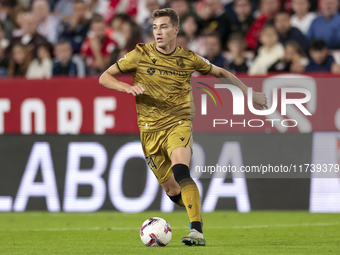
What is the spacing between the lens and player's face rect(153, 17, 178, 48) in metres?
6.08

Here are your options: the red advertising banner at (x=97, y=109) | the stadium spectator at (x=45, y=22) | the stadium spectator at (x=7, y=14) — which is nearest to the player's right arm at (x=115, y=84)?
the red advertising banner at (x=97, y=109)

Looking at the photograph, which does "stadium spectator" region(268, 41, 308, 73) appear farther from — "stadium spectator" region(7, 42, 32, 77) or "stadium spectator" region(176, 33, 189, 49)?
"stadium spectator" region(7, 42, 32, 77)

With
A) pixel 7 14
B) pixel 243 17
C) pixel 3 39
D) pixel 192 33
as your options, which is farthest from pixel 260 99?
pixel 7 14

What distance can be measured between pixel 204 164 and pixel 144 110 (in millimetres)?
3642

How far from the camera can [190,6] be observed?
1202 cm

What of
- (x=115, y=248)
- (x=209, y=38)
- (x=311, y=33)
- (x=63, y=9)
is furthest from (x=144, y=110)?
(x=63, y=9)

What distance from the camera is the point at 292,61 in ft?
33.2

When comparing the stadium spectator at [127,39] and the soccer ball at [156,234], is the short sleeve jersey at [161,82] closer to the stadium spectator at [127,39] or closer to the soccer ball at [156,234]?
the soccer ball at [156,234]

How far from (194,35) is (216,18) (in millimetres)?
573

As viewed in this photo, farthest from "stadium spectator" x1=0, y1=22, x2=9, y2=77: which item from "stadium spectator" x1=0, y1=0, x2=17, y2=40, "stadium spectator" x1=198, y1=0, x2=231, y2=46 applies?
"stadium spectator" x1=198, y1=0, x2=231, y2=46

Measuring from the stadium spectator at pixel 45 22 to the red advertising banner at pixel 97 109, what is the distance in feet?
10.8

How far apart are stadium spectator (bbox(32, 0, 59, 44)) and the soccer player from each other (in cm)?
721

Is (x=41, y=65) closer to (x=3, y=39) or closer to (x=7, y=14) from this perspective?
(x=3, y=39)

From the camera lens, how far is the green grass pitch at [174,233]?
573cm
